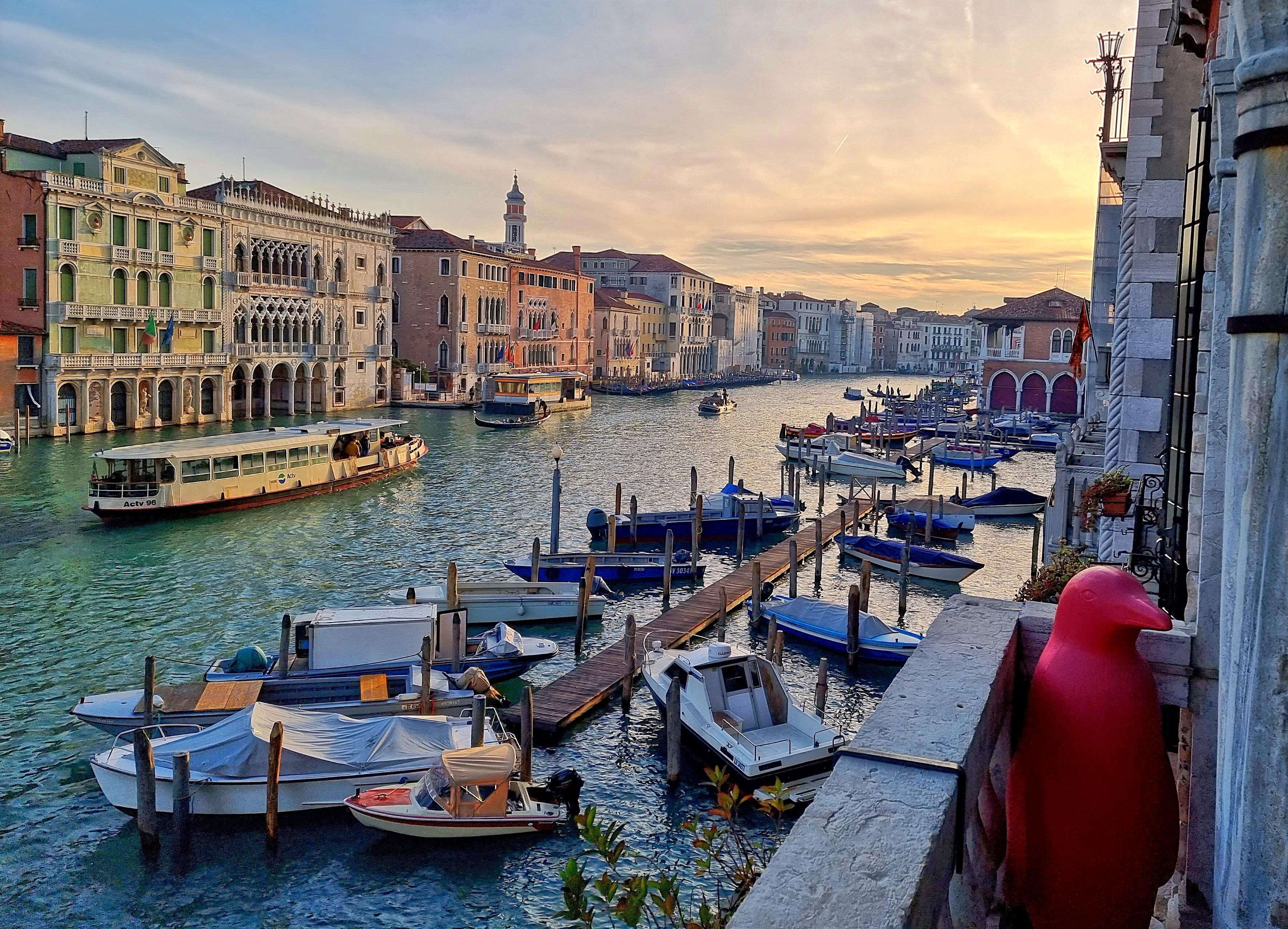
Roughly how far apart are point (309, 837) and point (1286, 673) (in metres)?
9.03

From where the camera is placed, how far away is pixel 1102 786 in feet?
8.96

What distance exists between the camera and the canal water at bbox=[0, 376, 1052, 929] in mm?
8609

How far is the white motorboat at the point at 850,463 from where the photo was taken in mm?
35281

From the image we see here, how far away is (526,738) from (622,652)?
4119mm

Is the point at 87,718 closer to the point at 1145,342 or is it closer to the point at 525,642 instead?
the point at 525,642

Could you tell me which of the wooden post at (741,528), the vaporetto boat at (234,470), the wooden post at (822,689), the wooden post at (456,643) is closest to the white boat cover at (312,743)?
the wooden post at (456,643)

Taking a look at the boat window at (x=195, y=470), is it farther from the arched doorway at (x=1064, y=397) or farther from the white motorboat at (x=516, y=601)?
the arched doorway at (x=1064, y=397)

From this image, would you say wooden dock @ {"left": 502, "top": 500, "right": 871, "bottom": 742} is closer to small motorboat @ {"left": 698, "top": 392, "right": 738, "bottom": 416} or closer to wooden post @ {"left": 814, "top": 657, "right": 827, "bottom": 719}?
wooden post @ {"left": 814, "top": 657, "right": 827, "bottom": 719}

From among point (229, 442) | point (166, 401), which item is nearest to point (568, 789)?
point (229, 442)

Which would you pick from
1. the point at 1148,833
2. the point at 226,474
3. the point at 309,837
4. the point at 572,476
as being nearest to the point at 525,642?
the point at 309,837

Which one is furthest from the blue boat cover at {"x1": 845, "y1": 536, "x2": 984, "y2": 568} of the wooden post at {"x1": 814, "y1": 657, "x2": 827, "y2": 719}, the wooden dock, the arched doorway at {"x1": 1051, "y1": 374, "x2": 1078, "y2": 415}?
the arched doorway at {"x1": 1051, "y1": 374, "x2": 1078, "y2": 415}

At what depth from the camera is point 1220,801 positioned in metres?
2.15

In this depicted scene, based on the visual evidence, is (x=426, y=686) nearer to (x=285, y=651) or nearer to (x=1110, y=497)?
(x=285, y=651)

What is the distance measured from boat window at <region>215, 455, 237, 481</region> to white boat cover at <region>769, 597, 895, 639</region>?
14310mm
